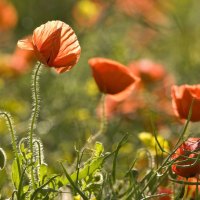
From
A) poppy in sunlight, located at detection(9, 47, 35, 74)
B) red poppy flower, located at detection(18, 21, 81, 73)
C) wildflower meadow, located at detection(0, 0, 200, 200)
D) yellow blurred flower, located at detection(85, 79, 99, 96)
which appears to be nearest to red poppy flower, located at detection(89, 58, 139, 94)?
wildflower meadow, located at detection(0, 0, 200, 200)

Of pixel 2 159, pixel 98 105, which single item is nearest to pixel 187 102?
pixel 2 159

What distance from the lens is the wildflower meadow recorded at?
156cm

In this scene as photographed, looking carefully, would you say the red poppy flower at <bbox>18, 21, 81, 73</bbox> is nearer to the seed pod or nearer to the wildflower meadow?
the wildflower meadow

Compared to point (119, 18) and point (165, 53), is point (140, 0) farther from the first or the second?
point (165, 53)

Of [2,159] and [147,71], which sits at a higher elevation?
[2,159]

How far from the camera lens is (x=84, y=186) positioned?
5.16 ft

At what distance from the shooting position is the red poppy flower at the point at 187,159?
1551 millimetres

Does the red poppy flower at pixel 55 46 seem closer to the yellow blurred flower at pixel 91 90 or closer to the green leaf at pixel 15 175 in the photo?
the green leaf at pixel 15 175

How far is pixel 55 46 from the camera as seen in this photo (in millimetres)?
1612

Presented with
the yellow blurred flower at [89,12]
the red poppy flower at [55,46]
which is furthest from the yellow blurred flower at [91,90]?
the red poppy flower at [55,46]

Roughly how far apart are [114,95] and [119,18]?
3.35 m

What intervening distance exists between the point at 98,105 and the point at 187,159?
2.01 m

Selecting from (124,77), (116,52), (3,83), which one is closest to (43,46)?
(124,77)

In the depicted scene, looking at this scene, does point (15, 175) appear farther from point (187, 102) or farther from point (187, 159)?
point (187, 102)
